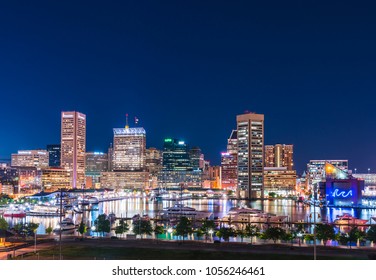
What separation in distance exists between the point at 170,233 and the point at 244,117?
139ft

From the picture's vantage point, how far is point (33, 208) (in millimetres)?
32281

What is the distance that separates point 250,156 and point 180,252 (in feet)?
158

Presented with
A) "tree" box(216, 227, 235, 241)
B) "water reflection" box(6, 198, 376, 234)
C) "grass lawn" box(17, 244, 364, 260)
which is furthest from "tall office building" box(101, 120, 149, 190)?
"grass lawn" box(17, 244, 364, 260)

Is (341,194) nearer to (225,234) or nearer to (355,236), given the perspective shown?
(355,236)

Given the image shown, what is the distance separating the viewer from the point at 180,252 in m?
10.2

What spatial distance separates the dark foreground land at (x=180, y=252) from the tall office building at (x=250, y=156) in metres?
45.5

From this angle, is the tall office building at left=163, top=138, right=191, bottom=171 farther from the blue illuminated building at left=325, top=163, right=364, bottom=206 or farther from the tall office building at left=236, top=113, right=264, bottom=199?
the blue illuminated building at left=325, top=163, right=364, bottom=206

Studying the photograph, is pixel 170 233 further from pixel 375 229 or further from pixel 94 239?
pixel 375 229

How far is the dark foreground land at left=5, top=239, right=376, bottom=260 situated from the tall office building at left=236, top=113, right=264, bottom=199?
4548 centimetres

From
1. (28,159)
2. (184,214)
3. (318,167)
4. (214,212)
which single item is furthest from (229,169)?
(184,214)

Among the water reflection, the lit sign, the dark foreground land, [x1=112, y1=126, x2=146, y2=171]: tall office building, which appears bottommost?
the water reflection

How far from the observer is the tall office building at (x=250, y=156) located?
2232 inches

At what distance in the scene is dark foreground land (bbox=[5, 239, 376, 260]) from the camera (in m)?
9.51

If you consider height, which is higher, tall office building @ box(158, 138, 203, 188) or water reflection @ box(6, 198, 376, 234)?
tall office building @ box(158, 138, 203, 188)
